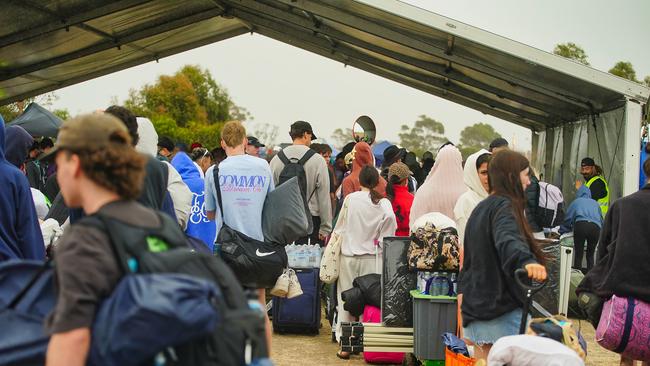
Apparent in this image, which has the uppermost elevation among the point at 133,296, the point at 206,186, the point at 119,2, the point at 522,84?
the point at 119,2

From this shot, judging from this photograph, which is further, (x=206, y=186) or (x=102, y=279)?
(x=206, y=186)

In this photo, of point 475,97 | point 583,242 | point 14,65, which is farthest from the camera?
point 475,97

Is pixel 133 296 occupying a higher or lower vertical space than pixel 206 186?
lower

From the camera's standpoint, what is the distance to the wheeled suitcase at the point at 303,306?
429 inches

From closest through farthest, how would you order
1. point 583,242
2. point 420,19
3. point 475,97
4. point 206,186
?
point 206,186
point 420,19
point 583,242
point 475,97

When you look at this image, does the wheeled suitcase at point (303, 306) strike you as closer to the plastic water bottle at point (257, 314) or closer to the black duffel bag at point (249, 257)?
the black duffel bag at point (249, 257)

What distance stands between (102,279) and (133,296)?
0.16m

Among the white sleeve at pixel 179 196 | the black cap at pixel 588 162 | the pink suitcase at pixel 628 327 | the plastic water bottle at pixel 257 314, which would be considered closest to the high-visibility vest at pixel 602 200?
the black cap at pixel 588 162

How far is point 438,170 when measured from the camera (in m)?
8.94

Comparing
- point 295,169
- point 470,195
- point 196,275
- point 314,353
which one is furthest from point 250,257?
point 196,275

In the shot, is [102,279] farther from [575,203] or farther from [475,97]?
[475,97]

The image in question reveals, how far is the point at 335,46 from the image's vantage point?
1888cm

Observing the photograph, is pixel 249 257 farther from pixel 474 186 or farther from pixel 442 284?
pixel 474 186

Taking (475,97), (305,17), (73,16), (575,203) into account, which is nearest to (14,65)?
(73,16)
